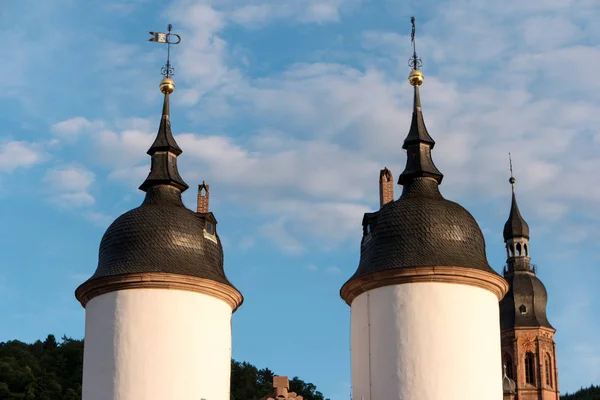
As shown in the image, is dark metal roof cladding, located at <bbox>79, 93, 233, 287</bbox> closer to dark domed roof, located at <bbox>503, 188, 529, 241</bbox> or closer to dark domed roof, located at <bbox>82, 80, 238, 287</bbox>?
dark domed roof, located at <bbox>82, 80, 238, 287</bbox>

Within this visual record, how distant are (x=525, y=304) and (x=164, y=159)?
49.5 metres

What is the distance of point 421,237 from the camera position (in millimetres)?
35781

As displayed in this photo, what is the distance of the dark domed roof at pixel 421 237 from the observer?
35.3m

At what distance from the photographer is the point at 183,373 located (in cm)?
3553

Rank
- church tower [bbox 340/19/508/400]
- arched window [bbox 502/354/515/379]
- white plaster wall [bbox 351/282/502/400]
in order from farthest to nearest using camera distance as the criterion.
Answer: arched window [bbox 502/354/515/379] → church tower [bbox 340/19/508/400] → white plaster wall [bbox 351/282/502/400]

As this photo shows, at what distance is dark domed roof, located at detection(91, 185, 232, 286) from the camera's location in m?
36.4

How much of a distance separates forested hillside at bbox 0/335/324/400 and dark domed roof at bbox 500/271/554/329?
15.8m

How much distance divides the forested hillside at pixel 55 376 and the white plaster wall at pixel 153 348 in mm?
32817

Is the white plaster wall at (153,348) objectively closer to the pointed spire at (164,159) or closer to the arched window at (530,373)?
the pointed spire at (164,159)

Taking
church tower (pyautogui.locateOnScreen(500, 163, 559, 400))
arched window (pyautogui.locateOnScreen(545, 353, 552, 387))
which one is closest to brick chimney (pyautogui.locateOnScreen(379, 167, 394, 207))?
church tower (pyautogui.locateOnScreen(500, 163, 559, 400))

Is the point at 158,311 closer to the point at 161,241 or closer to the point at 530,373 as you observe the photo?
the point at 161,241

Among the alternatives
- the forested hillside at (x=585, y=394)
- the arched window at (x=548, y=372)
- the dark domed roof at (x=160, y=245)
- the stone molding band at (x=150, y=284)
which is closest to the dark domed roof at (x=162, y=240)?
the dark domed roof at (x=160, y=245)

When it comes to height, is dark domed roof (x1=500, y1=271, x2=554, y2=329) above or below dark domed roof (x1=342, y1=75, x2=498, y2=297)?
above

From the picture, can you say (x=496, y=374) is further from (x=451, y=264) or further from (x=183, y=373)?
(x=183, y=373)
